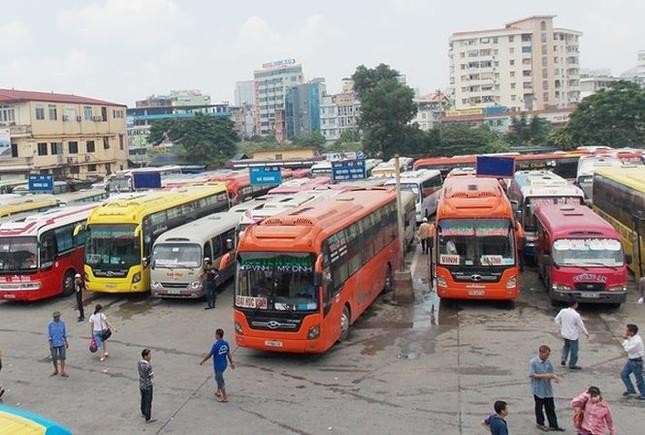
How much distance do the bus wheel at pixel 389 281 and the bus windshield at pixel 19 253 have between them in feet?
32.4

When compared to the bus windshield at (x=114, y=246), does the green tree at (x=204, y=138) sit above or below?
above

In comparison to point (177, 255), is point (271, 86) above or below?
above

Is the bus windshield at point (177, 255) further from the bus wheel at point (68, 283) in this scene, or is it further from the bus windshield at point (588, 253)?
the bus windshield at point (588, 253)

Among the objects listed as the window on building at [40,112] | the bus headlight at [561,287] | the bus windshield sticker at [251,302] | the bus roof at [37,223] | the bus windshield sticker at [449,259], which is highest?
the window on building at [40,112]

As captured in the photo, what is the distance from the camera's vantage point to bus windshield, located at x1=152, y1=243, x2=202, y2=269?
19.5m

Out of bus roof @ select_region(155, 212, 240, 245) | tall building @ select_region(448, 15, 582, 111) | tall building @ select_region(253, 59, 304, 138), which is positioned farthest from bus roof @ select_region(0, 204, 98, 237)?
tall building @ select_region(253, 59, 304, 138)

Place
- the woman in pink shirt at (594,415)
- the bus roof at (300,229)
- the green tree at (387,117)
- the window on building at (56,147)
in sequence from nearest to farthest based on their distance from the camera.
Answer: the woman in pink shirt at (594,415), the bus roof at (300,229), the window on building at (56,147), the green tree at (387,117)

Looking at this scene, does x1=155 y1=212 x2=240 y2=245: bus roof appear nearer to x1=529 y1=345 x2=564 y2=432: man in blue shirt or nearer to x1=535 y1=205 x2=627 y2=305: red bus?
x1=535 y1=205 x2=627 y2=305: red bus

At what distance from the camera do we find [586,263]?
16922mm

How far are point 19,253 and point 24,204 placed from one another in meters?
9.31

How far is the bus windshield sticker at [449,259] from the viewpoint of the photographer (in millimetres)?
17234

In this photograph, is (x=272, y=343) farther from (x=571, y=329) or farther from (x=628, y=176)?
(x=628, y=176)

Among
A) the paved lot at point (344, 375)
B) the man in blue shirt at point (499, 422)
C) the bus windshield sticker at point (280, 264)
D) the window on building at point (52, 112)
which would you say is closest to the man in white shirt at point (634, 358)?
the paved lot at point (344, 375)

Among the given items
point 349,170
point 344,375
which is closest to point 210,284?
point 344,375
